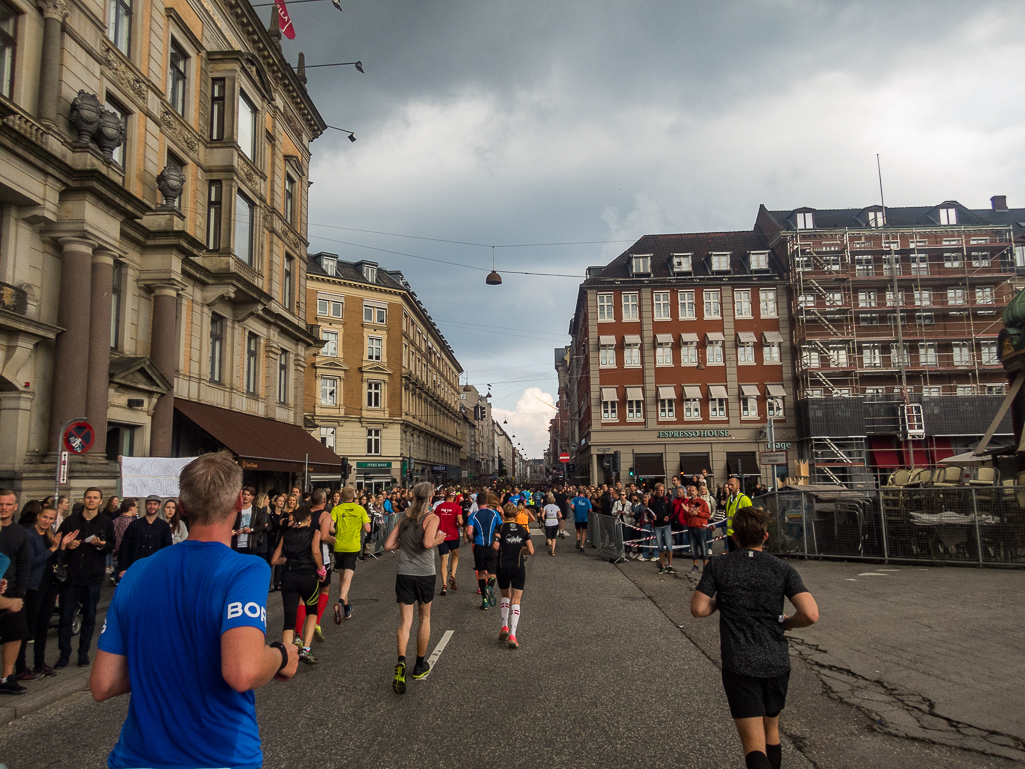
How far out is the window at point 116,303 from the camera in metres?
16.7

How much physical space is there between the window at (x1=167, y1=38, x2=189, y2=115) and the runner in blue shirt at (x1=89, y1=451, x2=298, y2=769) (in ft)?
68.4

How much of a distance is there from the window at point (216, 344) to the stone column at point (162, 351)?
3.74 metres

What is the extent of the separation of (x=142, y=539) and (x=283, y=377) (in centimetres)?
2033

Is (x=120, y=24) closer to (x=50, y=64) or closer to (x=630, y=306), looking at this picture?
(x=50, y=64)

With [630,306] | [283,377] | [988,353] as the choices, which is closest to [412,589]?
[283,377]

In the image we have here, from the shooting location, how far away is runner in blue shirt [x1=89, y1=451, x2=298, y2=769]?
2.16 meters

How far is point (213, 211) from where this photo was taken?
70.8 feet

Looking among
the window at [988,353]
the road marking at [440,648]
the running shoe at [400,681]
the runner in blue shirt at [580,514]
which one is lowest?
the road marking at [440,648]

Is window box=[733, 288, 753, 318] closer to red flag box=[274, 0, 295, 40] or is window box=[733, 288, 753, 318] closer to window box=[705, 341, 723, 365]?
window box=[705, 341, 723, 365]

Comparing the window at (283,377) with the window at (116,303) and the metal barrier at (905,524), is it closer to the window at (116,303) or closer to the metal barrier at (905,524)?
the window at (116,303)

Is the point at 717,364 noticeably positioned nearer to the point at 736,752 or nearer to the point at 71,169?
the point at 71,169

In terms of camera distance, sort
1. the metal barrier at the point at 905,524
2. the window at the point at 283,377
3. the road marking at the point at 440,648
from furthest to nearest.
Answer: the window at the point at 283,377 → the metal barrier at the point at 905,524 → the road marking at the point at 440,648

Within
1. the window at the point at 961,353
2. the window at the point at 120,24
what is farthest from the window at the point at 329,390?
the window at the point at 961,353

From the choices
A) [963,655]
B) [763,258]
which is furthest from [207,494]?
[763,258]
